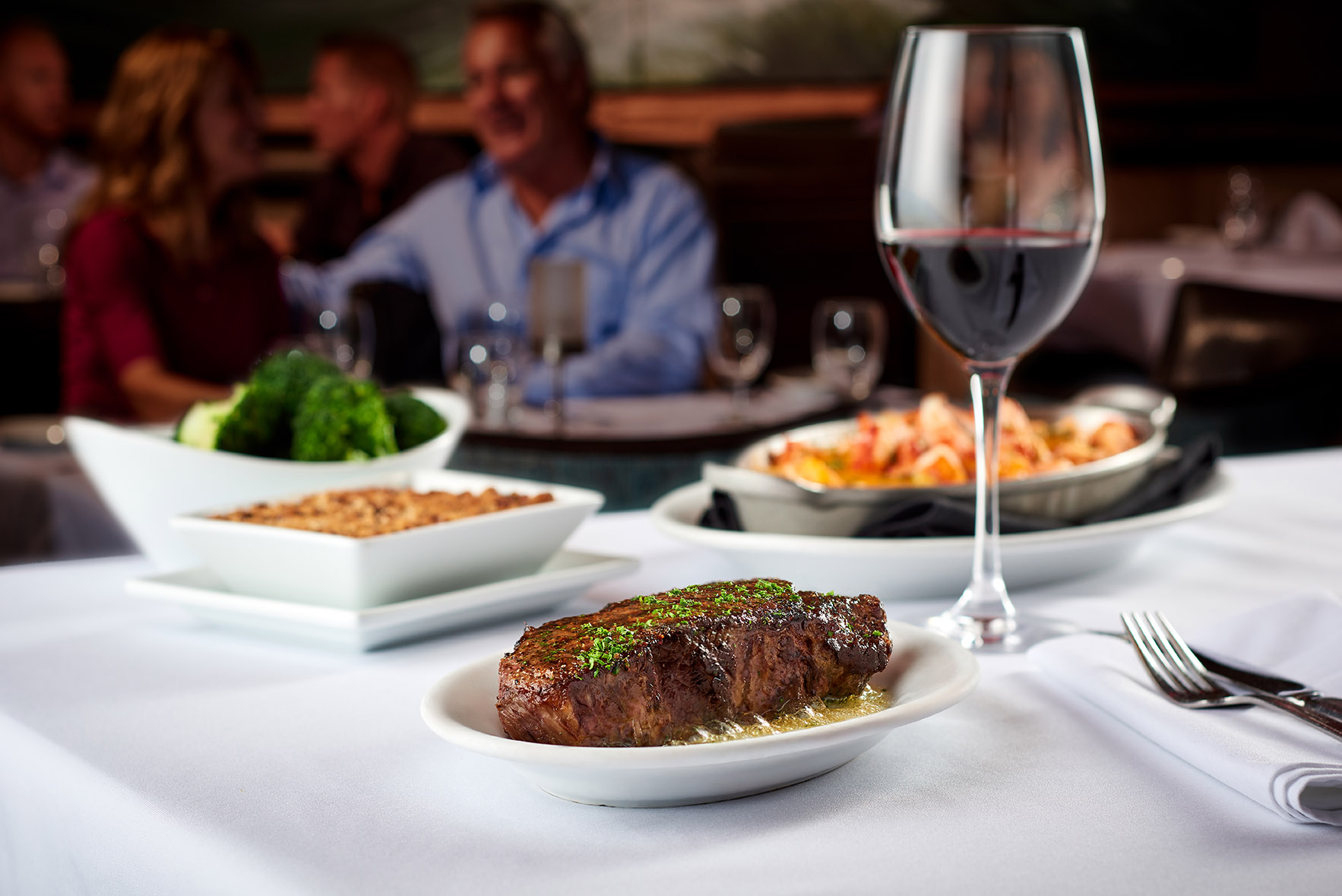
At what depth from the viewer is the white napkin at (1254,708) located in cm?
48

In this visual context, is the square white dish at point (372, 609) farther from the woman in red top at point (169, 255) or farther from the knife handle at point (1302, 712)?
the woman in red top at point (169, 255)

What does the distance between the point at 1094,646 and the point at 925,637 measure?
5.2 inches

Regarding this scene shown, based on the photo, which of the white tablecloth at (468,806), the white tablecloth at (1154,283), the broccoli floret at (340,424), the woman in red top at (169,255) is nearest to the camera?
the white tablecloth at (468,806)

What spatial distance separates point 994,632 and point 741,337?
1.95 m

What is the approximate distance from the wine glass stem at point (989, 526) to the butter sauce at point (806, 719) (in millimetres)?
172

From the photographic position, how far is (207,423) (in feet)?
3.13

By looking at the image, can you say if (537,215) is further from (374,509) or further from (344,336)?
(374,509)

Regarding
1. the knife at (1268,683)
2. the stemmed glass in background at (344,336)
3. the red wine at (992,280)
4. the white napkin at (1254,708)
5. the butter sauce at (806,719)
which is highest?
the red wine at (992,280)

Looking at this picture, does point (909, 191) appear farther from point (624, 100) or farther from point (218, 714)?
point (624, 100)

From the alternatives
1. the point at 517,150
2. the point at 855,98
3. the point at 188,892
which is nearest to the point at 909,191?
the point at 188,892

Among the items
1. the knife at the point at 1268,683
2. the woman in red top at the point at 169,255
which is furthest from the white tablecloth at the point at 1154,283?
the knife at the point at 1268,683

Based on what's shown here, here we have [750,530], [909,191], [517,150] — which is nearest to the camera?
[909,191]

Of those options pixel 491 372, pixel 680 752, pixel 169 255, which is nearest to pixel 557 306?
pixel 491 372

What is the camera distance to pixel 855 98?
6633 millimetres
